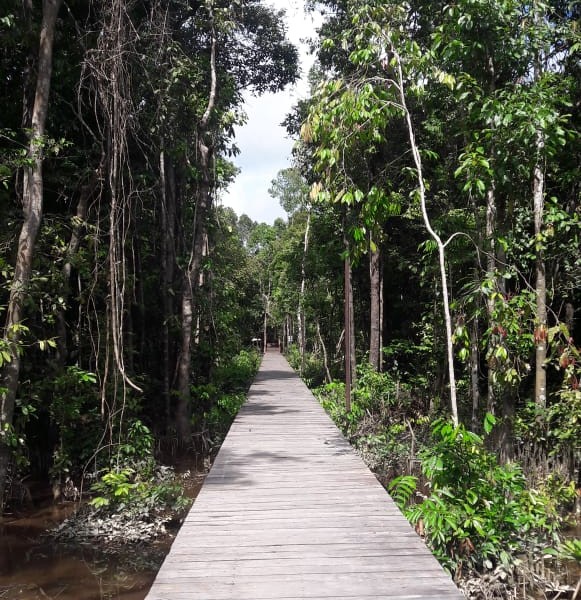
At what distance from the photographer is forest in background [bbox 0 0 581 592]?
455cm

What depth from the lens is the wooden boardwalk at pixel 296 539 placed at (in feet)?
9.11

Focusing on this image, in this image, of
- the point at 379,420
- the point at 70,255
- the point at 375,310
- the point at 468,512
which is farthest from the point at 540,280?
the point at 70,255

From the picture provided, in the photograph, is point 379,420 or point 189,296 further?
point 379,420

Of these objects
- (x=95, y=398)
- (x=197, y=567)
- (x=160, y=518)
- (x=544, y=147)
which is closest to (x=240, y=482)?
(x=160, y=518)

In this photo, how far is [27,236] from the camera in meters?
4.87

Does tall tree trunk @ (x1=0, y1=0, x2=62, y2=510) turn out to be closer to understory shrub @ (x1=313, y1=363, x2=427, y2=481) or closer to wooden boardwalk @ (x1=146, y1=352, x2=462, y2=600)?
wooden boardwalk @ (x1=146, y1=352, x2=462, y2=600)

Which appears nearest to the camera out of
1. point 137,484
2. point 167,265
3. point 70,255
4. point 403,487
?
point 403,487

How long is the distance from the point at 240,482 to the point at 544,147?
397 centimetres

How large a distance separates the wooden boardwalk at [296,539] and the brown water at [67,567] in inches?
39.5

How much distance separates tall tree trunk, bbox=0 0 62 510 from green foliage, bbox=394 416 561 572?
11.2 feet

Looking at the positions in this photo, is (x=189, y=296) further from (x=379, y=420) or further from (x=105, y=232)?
(x=379, y=420)

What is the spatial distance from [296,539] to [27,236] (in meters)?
3.43

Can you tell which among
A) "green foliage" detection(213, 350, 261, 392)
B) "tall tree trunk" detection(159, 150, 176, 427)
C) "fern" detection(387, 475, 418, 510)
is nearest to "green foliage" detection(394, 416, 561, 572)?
"fern" detection(387, 475, 418, 510)

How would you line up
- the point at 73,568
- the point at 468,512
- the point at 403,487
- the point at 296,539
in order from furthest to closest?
1. the point at 73,568
2. the point at 403,487
3. the point at 468,512
4. the point at 296,539
